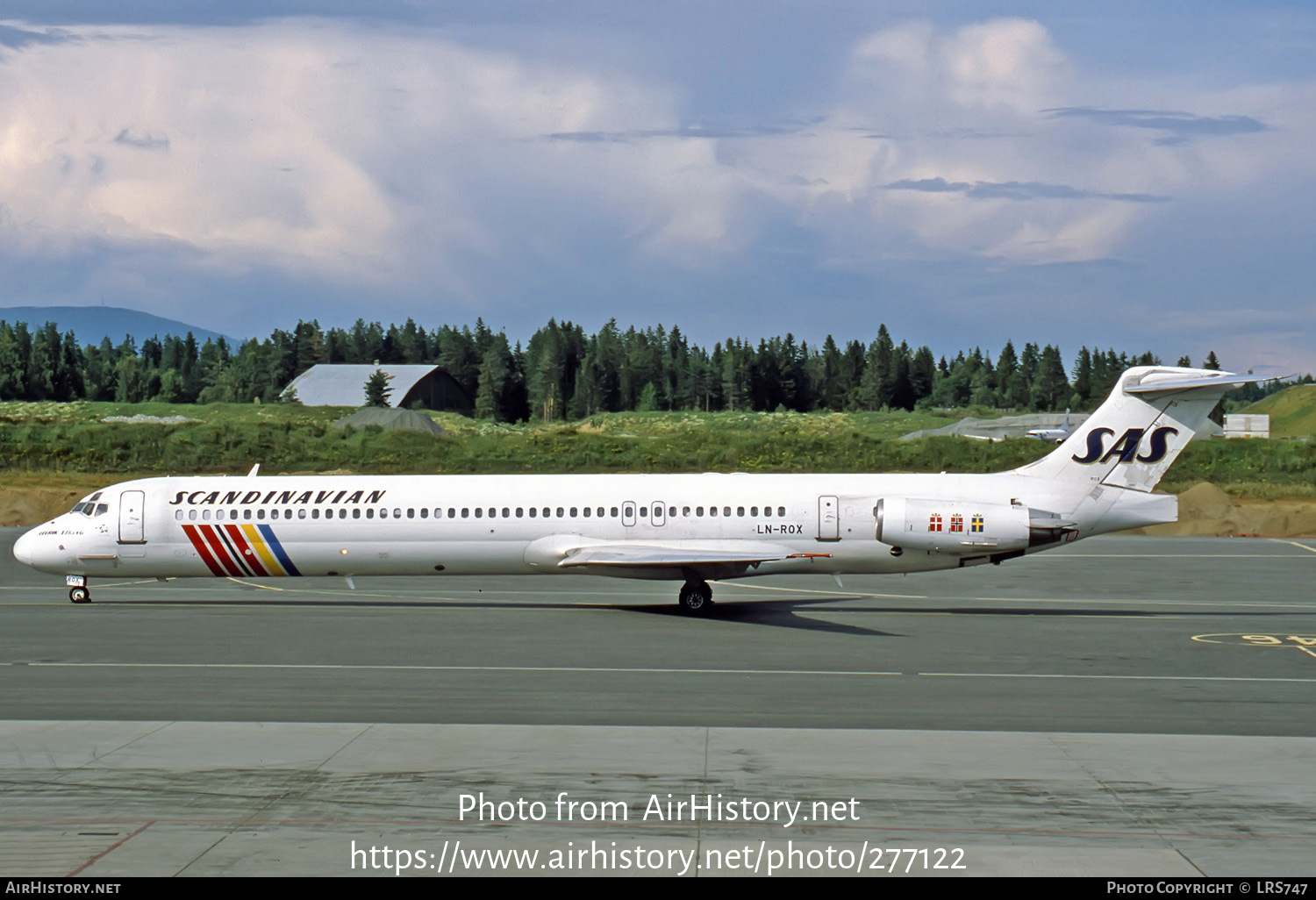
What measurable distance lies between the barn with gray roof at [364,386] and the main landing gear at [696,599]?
124732mm

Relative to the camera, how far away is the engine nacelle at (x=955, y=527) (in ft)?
95.0

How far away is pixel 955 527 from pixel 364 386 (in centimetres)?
13327

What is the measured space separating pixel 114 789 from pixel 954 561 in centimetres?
2051

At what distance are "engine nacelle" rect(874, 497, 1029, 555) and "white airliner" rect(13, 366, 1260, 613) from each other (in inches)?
1.2

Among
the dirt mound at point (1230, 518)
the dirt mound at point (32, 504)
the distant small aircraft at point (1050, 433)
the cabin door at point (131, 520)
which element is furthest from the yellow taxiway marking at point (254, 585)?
the distant small aircraft at point (1050, 433)

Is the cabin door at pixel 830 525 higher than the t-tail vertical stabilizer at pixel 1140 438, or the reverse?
the t-tail vertical stabilizer at pixel 1140 438

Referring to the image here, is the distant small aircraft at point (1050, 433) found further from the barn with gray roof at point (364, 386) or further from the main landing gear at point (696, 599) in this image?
the barn with gray roof at point (364, 386)

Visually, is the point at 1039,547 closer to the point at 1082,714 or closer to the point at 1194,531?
the point at 1082,714

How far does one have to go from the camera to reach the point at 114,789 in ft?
43.8

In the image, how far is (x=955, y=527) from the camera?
28969 mm

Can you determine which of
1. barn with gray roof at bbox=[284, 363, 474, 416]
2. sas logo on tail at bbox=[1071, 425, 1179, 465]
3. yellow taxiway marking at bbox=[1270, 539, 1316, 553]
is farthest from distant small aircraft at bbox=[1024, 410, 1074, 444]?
barn with gray roof at bbox=[284, 363, 474, 416]

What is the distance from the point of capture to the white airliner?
1156 inches

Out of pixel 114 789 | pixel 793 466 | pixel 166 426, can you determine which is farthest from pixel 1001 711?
pixel 166 426

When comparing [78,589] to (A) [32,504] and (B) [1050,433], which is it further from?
(B) [1050,433]
